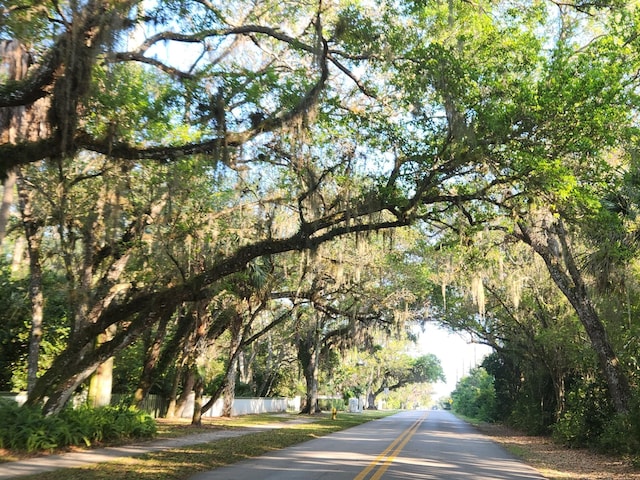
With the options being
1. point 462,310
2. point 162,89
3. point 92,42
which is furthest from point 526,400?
point 92,42

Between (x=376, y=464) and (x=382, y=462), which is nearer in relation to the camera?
(x=376, y=464)

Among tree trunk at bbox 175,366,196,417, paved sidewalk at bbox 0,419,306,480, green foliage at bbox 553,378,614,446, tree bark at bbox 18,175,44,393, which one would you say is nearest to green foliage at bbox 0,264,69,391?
tree bark at bbox 18,175,44,393

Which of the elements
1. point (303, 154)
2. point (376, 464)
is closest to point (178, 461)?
point (376, 464)

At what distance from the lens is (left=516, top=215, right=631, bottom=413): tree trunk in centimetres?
1455

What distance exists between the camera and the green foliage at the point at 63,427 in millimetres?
11086

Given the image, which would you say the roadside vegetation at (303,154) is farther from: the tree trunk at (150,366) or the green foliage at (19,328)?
the tree trunk at (150,366)

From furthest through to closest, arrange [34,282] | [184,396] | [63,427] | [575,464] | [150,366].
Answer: [184,396] < [150,366] < [34,282] < [575,464] < [63,427]

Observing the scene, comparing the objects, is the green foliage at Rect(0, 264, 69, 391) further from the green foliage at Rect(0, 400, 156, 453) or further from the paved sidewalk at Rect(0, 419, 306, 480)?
the paved sidewalk at Rect(0, 419, 306, 480)

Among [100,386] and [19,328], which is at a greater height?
[19,328]

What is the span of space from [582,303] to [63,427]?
1319cm

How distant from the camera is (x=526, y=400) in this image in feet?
95.2

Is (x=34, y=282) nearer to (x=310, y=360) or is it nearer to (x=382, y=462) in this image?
(x=382, y=462)

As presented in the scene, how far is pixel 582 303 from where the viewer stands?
1509cm

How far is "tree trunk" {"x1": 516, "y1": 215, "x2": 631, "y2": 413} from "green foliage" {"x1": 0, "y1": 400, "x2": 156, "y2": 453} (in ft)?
37.4
